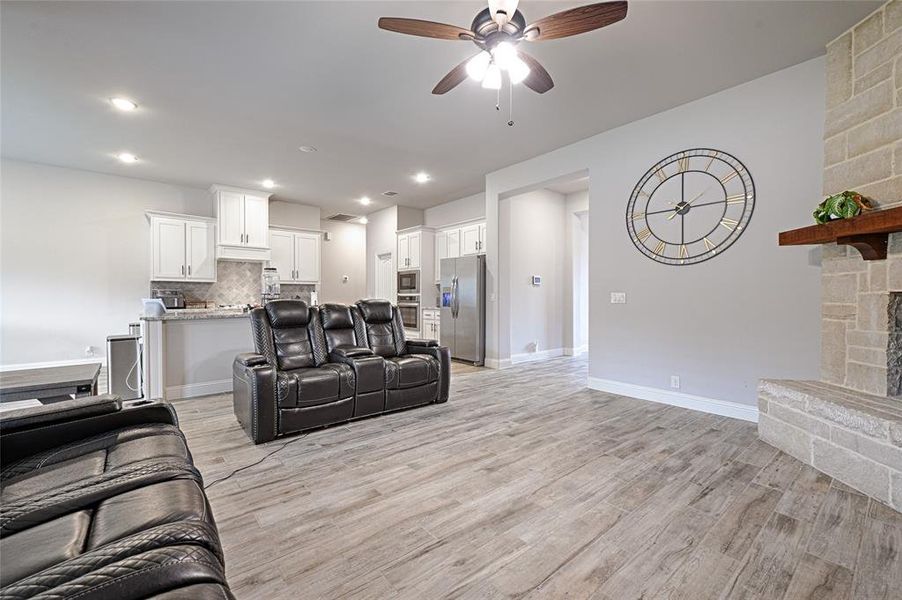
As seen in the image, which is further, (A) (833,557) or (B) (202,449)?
(B) (202,449)

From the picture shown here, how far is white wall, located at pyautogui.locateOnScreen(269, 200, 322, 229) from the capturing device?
764cm

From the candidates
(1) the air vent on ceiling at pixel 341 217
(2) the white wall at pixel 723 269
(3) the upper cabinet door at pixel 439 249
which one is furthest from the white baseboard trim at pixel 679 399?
(1) the air vent on ceiling at pixel 341 217

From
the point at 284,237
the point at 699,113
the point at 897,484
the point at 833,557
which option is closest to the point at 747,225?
the point at 699,113

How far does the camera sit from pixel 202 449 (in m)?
2.83

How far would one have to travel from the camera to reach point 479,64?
246cm

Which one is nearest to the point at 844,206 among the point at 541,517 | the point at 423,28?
the point at 541,517

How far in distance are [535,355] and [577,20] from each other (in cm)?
520

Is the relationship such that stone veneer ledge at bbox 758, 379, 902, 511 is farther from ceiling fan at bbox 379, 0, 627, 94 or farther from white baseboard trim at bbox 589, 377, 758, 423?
ceiling fan at bbox 379, 0, 627, 94

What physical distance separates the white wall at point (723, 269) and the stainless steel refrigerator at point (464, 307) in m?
1.96

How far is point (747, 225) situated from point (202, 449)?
4.87 meters

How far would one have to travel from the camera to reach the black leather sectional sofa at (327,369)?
3.03 m

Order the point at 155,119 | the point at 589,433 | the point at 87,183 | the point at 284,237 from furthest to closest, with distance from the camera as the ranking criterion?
the point at 284,237 < the point at 87,183 < the point at 155,119 < the point at 589,433

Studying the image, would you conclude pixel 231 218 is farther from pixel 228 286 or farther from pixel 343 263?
pixel 343 263

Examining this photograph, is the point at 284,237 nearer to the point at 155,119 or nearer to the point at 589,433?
the point at 155,119
